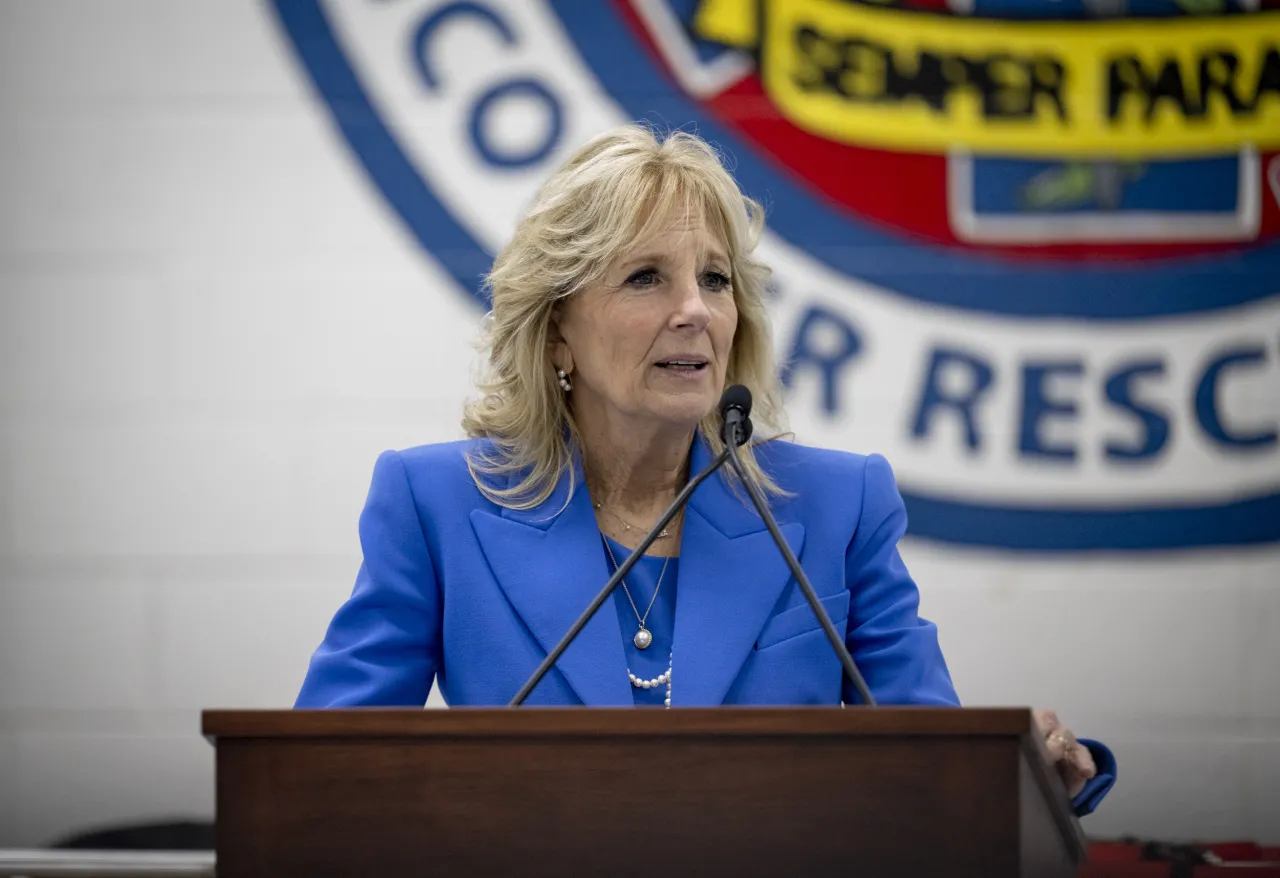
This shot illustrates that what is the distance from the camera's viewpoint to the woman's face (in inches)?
77.3

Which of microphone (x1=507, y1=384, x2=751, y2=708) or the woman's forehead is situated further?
the woman's forehead

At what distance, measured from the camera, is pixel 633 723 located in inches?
49.0

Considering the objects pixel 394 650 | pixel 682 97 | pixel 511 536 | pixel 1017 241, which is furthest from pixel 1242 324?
pixel 394 650

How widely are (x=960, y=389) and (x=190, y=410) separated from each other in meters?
1.55

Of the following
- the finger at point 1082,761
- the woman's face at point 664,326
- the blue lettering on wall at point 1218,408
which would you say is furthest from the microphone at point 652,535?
the blue lettering on wall at point 1218,408

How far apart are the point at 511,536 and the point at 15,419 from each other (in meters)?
1.61

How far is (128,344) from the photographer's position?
307 centimetres

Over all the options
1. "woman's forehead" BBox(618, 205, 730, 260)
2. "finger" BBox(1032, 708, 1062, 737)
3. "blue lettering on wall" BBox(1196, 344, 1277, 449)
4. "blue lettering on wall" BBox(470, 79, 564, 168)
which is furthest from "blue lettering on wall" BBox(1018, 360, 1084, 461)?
"finger" BBox(1032, 708, 1062, 737)

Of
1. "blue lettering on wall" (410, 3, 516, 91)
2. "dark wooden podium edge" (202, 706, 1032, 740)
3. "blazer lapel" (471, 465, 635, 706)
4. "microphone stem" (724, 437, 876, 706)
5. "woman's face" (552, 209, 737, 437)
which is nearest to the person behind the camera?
"dark wooden podium edge" (202, 706, 1032, 740)

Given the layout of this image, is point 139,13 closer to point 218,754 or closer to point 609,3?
point 609,3

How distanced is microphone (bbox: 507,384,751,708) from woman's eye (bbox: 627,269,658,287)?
0.33 metres

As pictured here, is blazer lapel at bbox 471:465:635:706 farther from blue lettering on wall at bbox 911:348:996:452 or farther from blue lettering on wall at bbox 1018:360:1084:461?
blue lettering on wall at bbox 1018:360:1084:461

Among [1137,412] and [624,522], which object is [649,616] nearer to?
[624,522]

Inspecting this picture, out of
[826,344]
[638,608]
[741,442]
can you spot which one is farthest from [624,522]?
[826,344]
